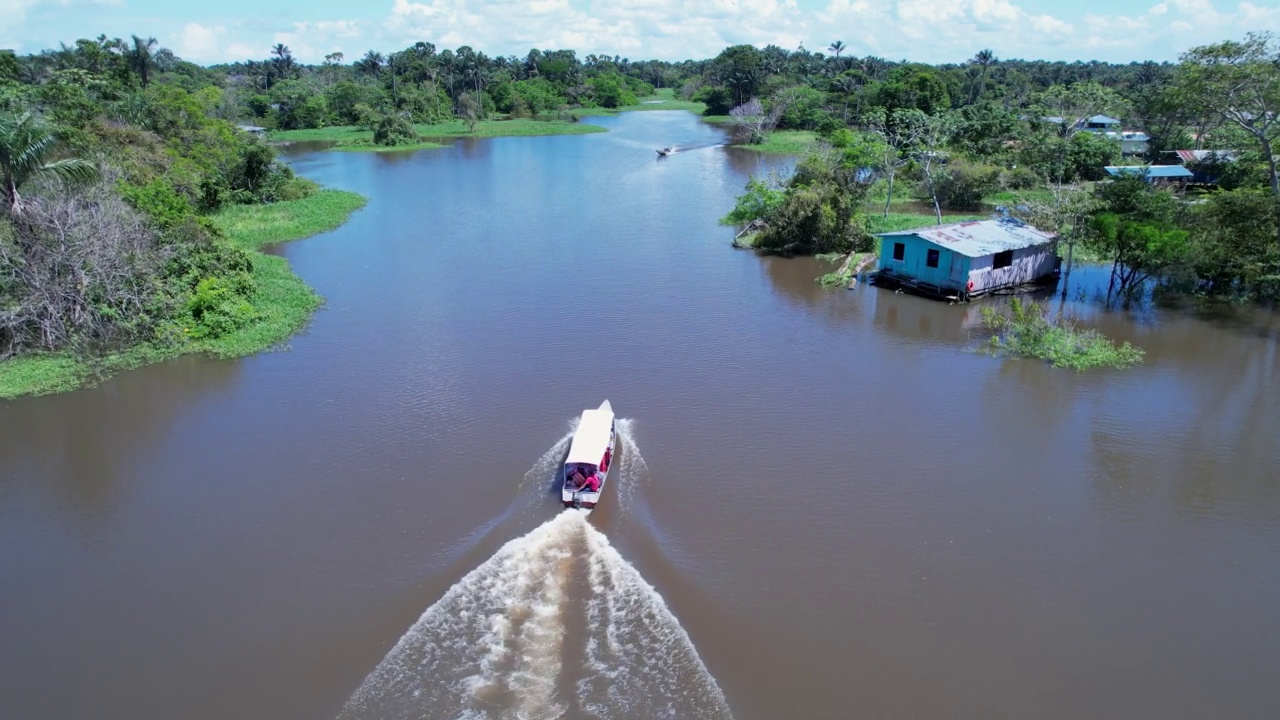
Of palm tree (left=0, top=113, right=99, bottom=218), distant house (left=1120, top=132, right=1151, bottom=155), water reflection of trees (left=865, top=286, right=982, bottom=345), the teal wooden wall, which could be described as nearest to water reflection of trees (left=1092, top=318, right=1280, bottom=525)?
water reflection of trees (left=865, top=286, right=982, bottom=345)

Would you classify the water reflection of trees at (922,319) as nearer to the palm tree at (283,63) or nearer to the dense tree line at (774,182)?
the dense tree line at (774,182)

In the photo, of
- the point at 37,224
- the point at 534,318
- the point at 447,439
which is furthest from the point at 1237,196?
the point at 37,224

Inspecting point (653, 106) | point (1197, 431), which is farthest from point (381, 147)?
point (1197, 431)

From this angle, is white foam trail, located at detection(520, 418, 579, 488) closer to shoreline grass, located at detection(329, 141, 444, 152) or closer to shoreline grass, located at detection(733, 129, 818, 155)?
shoreline grass, located at detection(733, 129, 818, 155)

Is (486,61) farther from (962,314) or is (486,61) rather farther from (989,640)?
(989,640)

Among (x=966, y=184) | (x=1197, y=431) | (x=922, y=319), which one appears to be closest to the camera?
(x=1197, y=431)

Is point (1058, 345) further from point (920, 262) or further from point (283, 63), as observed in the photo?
point (283, 63)
